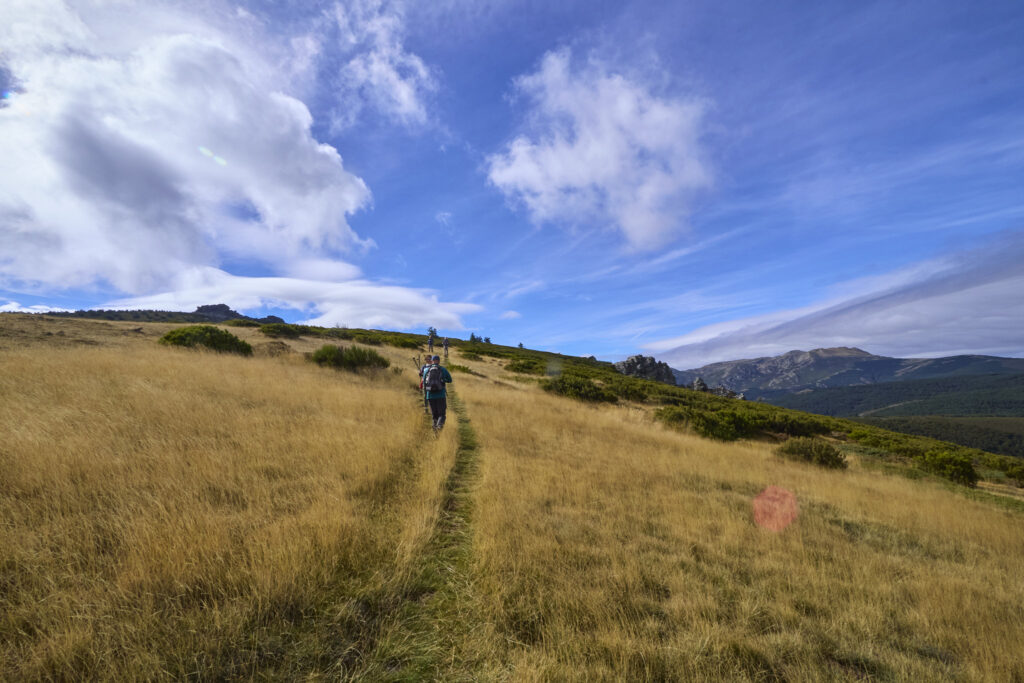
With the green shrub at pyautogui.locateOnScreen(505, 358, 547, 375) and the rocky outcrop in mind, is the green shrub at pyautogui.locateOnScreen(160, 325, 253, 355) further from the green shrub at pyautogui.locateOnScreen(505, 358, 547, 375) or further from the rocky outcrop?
the rocky outcrop

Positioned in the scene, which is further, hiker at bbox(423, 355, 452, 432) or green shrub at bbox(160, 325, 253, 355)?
green shrub at bbox(160, 325, 253, 355)

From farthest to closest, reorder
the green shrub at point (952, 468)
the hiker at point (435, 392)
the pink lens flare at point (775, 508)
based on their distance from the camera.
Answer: the green shrub at point (952, 468), the hiker at point (435, 392), the pink lens flare at point (775, 508)

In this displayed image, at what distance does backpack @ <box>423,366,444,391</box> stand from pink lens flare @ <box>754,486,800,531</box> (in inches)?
330

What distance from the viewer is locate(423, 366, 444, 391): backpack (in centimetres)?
1120

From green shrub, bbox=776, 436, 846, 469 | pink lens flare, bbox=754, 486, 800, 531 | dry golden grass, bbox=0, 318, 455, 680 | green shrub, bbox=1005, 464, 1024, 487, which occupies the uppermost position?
dry golden grass, bbox=0, 318, 455, 680

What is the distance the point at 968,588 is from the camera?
5.08m

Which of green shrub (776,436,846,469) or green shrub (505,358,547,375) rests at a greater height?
green shrub (505,358,547,375)

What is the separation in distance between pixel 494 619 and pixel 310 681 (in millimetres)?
1587

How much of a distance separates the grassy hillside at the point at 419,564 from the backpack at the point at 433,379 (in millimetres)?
2371

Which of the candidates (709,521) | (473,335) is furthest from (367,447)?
(473,335)

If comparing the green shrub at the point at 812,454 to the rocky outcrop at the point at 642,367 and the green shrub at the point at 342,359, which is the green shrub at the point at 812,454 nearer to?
the green shrub at the point at 342,359

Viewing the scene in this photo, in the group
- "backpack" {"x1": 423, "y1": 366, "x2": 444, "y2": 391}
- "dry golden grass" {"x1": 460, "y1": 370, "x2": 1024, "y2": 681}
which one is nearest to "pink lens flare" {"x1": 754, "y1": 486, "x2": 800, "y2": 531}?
"dry golden grass" {"x1": 460, "y1": 370, "x2": 1024, "y2": 681}

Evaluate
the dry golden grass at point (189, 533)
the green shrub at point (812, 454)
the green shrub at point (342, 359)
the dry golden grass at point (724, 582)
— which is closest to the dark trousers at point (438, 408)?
the dry golden grass at point (189, 533)

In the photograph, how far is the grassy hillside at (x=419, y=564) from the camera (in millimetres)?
2994
